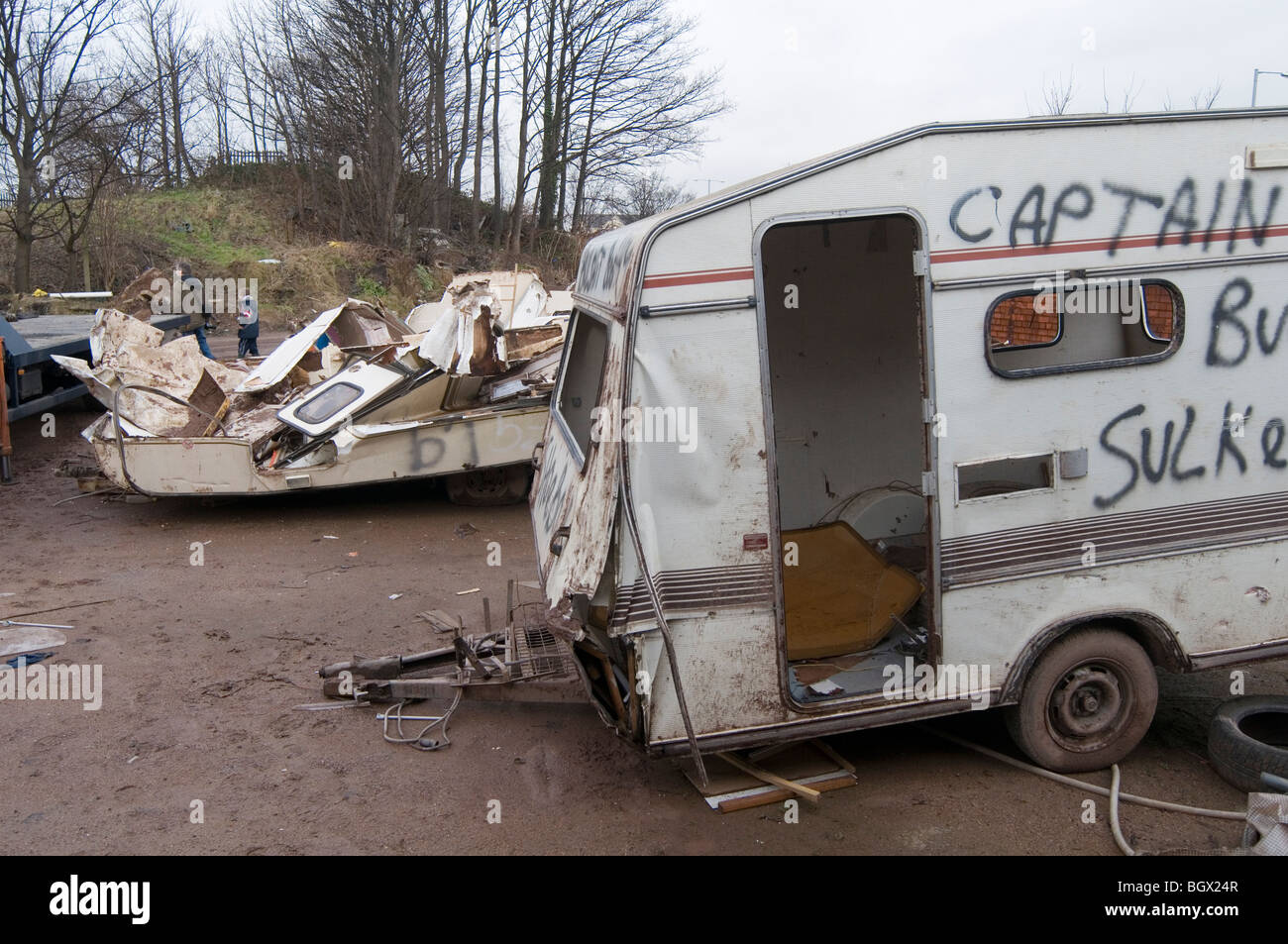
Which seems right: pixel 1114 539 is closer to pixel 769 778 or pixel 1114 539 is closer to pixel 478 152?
pixel 769 778

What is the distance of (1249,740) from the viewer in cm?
427

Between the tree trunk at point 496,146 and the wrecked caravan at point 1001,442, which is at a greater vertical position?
the tree trunk at point 496,146

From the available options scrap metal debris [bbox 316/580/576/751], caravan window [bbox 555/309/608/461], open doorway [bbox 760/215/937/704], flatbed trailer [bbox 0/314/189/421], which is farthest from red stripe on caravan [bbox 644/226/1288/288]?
flatbed trailer [bbox 0/314/189/421]

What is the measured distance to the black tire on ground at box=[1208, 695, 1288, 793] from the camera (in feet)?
13.6

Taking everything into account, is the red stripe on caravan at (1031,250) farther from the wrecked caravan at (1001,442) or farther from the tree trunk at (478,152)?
the tree trunk at (478,152)

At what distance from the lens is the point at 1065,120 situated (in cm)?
418

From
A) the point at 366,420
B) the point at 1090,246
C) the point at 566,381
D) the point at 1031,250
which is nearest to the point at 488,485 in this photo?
the point at 366,420

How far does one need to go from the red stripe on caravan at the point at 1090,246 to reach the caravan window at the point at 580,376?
5.53 ft

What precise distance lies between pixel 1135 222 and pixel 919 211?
100 centimetres

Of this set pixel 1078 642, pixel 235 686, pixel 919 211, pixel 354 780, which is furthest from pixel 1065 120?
pixel 235 686

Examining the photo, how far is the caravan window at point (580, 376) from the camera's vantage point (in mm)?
5082

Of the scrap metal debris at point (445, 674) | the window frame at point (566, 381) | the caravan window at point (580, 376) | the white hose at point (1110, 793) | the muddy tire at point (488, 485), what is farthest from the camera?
the muddy tire at point (488, 485)

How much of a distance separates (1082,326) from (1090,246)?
0.47 metres

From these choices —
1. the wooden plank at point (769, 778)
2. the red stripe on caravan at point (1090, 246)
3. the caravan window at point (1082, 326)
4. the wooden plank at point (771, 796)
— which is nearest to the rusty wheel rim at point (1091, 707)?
the wooden plank at point (771, 796)
